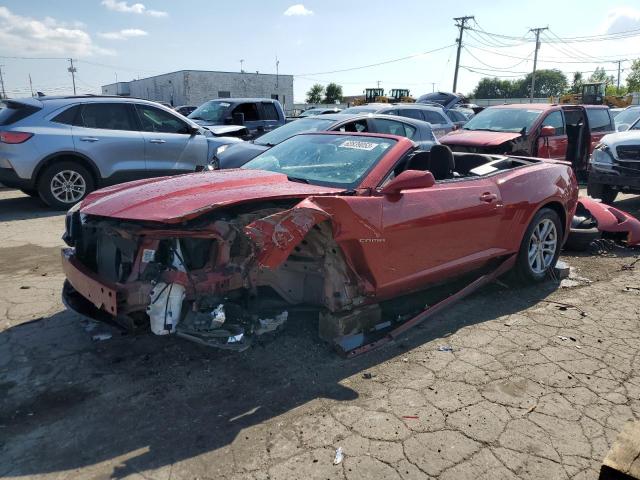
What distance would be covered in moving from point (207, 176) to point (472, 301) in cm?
262

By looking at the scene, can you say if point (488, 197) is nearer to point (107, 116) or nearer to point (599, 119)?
point (107, 116)

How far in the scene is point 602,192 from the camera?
9227 millimetres

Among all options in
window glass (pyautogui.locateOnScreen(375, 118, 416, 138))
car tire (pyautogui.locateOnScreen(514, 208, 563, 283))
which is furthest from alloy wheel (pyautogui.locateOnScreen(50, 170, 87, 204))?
car tire (pyautogui.locateOnScreen(514, 208, 563, 283))

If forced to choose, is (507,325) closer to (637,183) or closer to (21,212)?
(637,183)

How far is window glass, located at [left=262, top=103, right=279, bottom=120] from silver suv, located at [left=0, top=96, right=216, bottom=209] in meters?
4.14

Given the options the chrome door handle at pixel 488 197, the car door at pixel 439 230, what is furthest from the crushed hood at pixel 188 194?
the chrome door handle at pixel 488 197

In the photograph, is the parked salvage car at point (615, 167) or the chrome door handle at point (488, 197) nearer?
the chrome door handle at point (488, 197)

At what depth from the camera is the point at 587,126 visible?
38.8 ft

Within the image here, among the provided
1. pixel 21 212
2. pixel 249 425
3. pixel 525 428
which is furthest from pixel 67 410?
pixel 21 212

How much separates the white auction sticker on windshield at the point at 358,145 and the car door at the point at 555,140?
7257 mm

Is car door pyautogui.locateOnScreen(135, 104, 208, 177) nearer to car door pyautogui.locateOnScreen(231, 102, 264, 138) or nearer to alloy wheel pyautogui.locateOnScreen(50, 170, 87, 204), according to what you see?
→ alloy wheel pyautogui.locateOnScreen(50, 170, 87, 204)

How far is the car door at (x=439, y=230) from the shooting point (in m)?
3.67

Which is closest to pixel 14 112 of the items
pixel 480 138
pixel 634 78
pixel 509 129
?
pixel 480 138

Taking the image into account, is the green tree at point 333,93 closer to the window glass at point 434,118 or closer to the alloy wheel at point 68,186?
the window glass at point 434,118
